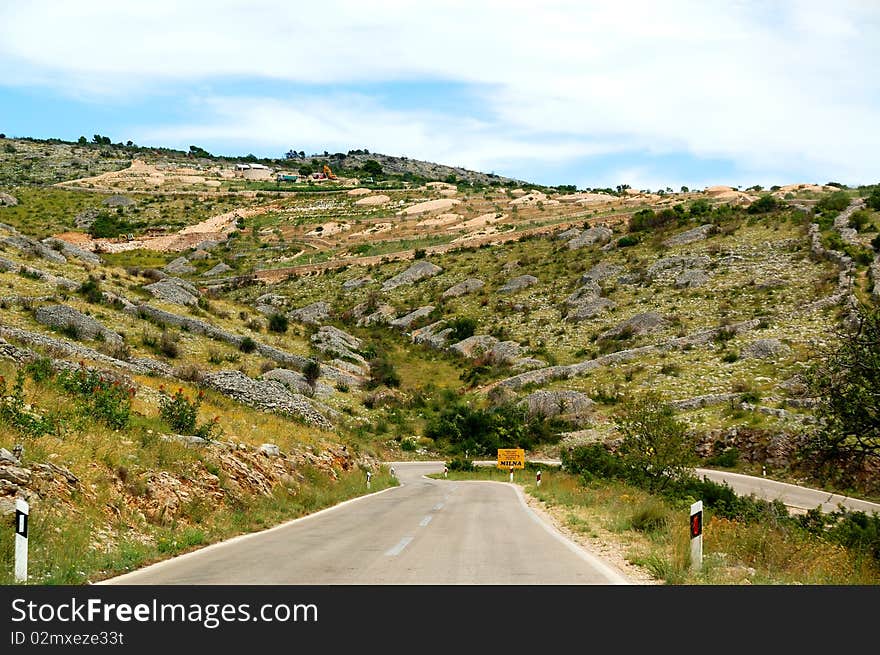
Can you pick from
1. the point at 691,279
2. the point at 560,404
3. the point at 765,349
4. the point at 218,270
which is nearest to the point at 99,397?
the point at 560,404

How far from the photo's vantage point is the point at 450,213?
378ft

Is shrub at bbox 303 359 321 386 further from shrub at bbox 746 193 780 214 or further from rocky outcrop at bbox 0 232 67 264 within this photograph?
shrub at bbox 746 193 780 214

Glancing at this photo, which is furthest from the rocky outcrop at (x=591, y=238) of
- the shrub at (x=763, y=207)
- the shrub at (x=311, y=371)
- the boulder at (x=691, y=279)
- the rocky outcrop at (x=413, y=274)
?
the shrub at (x=311, y=371)

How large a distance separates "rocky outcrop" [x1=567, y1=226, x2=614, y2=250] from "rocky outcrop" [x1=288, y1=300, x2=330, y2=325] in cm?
2822

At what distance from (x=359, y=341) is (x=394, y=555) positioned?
165ft

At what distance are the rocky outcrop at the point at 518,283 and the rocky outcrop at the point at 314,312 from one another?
17986mm

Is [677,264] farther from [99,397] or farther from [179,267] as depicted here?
[99,397]

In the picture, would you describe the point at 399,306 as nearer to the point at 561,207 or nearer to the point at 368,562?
the point at 561,207

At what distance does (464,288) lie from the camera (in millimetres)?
73688

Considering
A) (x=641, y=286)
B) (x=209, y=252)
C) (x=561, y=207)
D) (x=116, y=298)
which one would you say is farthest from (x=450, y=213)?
(x=116, y=298)

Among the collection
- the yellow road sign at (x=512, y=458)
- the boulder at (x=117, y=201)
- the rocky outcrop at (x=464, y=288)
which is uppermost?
the boulder at (x=117, y=201)

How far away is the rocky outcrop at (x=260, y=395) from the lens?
98.2ft

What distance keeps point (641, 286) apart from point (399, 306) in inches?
949

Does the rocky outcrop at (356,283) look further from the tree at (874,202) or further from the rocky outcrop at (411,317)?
the tree at (874,202)
